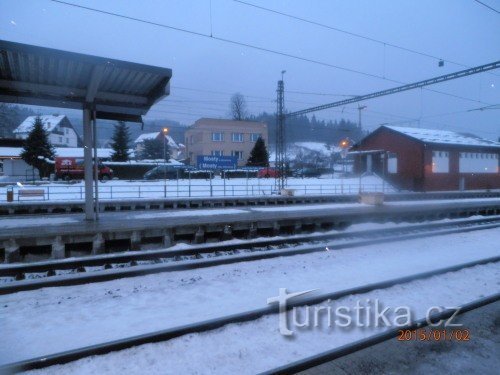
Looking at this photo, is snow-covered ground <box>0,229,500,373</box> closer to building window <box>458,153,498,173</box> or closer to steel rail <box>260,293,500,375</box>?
steel rail <box>260,293,500,375</box>

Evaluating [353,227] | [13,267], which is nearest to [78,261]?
[13,267]

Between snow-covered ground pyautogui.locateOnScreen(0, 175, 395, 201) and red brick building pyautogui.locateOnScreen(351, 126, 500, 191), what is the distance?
7.35 ft

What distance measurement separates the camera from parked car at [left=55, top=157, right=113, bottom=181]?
38144mm

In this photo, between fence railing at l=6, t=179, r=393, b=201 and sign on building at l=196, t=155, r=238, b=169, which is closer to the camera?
sign on building at l=196, t=155, r=238, b=169

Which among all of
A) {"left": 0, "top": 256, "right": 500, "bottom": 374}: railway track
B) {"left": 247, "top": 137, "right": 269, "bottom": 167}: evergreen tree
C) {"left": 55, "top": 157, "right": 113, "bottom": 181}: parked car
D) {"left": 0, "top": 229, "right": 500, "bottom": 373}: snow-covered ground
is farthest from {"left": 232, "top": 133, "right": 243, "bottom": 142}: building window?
{"left": 0, "top": 256, "right": 500, "bottom": 374}: railway track

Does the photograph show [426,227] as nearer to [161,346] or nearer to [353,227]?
[353,227]

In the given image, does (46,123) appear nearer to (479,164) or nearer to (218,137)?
(218,137)

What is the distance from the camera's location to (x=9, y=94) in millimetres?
10656

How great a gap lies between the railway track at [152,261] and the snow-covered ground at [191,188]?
41.8 feet

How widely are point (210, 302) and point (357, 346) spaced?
2.81 meters

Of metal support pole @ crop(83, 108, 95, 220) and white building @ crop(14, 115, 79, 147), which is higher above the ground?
white building @ crop(14, 115, 79, 147)

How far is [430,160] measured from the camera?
3581 cm
